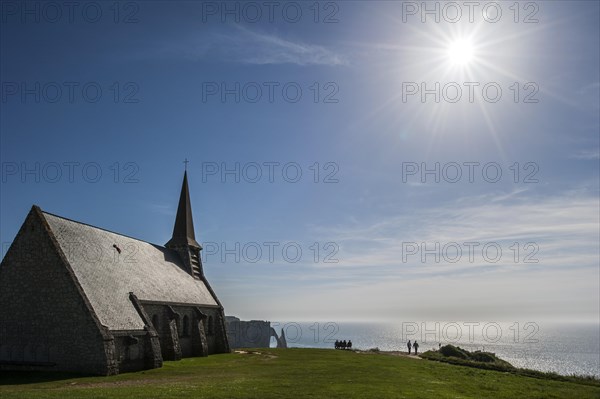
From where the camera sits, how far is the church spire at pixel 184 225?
52.8m

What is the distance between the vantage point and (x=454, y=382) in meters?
27.0

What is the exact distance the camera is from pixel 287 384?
23031mm

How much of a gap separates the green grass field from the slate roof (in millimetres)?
4648

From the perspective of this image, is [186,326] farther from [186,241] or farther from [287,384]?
[287,384]

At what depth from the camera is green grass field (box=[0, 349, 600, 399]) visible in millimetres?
19828

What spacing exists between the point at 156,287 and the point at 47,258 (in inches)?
446

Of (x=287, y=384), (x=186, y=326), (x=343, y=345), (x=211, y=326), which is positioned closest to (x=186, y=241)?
(x=211, y=326)

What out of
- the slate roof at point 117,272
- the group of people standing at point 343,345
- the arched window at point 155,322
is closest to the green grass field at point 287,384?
the arched window at point 155,322

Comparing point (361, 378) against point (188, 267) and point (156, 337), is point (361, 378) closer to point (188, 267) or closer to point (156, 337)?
point (156, 337)

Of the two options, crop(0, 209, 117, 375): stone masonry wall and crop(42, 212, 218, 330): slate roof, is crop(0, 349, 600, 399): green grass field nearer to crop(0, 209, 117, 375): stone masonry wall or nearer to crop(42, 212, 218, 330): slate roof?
crop(0, 209, 117, 375): stone masonry wall

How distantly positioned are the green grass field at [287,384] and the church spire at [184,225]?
21203 millimetres

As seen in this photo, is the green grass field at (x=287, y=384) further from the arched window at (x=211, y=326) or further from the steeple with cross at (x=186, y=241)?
the steeple with cross at (x=186, y=241)

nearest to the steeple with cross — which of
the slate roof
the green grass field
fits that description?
the slate roof

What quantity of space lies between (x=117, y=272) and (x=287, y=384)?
18128 millimetres
